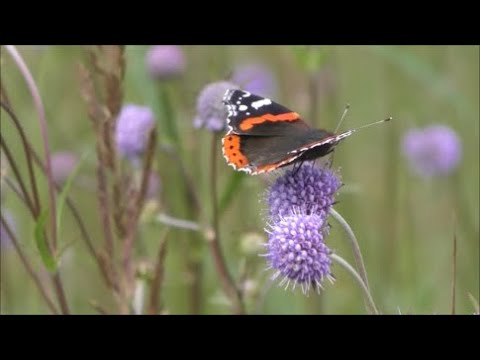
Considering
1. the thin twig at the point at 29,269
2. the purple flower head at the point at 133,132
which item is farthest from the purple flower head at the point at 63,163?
the thin twig at the point at 29,269

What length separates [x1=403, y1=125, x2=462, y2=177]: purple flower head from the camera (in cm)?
351

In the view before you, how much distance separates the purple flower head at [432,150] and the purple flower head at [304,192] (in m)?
2.07

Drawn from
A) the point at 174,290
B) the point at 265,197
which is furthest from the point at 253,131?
the point at 174,290

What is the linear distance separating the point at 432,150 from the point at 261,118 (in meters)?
1.98

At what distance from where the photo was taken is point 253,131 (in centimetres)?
173

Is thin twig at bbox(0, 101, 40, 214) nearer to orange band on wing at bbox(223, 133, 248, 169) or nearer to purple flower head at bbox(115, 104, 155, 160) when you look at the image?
orange band on wing at bbox(223, 133, 248, 169)

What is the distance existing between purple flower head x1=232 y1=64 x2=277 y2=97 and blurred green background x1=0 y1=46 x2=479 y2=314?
70 mm

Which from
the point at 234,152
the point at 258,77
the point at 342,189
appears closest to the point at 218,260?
the point at 342,189

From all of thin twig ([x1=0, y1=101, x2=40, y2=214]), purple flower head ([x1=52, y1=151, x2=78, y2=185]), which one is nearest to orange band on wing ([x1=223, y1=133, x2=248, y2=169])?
thin twig ([x1=0, y1=101, x2=40, y2=214])

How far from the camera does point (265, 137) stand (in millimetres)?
Result: 1724

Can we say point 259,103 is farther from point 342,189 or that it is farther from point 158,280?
point 342,189

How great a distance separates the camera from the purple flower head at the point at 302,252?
4.56ft

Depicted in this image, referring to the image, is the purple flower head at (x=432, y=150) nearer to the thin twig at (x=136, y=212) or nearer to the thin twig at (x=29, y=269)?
the thin twig at (x=136, y=212)

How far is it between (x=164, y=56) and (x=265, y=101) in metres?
1.22
